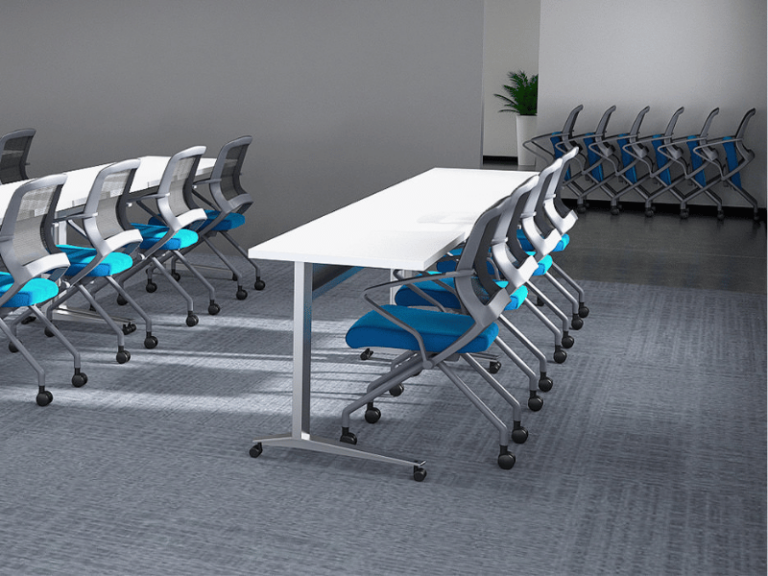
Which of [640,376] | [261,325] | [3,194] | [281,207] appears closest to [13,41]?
[281,207]

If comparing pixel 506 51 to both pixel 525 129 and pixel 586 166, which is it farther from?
pixel 586 166

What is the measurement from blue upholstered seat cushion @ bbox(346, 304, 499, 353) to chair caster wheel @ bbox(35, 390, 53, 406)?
53.8 inches

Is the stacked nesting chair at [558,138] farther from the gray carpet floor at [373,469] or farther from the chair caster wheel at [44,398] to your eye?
the chair caster wheel at [44,398]

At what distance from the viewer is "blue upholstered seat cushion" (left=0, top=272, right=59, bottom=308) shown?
399cm

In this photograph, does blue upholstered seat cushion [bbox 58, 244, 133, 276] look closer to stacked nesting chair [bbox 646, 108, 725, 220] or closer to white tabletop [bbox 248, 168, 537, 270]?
white tabletop [bbox 248, 168, 537, 270]

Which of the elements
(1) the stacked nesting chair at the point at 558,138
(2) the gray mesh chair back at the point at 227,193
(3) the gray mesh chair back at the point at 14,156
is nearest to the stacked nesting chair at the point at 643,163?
(1) the stacked nesting chair at the point at 558,138

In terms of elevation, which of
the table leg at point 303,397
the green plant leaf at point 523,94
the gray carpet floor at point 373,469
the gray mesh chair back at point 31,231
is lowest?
the gray carpet floor at point 373,469

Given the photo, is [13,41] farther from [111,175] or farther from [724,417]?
[724,417]

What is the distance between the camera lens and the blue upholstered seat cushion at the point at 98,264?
459 centimetres

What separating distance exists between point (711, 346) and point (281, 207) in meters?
3.47

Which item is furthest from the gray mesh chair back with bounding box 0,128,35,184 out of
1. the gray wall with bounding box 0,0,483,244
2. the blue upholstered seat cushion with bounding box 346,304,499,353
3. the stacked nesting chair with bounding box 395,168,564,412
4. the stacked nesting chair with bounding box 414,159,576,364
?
the blue upholstered seat cushion with bounding box 346,304,499,353

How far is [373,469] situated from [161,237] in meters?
2.35

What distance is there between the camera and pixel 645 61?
10023 millimetres

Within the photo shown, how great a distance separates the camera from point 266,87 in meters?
7.09
